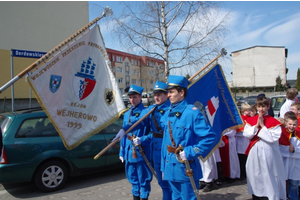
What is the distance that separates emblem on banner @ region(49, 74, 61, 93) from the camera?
3.29 metres

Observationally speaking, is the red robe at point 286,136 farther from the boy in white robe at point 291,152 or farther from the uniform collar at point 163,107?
the uniform collar at point 163,107

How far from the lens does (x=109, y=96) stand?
382cm

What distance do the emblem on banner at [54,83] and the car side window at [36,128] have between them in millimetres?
1876

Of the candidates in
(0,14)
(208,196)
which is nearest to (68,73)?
(208,196)

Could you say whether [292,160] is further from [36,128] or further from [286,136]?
[36,128]

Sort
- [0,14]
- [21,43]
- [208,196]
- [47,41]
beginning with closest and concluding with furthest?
1. [208,196]
2. [0,14]
3. [21,43]
4. [47,41]

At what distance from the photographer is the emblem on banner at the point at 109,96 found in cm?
379

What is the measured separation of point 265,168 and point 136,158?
1.93 m

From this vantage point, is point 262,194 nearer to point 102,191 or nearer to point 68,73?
point 102,191

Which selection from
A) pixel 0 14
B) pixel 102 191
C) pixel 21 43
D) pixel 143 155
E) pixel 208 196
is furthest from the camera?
pixel 21 43

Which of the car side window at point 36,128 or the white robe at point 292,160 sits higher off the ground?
the car side window at point 36,128

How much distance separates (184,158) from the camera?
2543 millimetres

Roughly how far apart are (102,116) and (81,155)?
6.14 ft

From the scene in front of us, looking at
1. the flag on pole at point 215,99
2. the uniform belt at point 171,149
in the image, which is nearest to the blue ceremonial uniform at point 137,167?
the flag on pole at point 215,99
